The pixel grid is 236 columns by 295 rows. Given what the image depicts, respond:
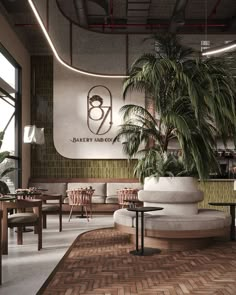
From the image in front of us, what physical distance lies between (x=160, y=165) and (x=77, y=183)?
4917 mm

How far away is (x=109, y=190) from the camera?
1117 cm

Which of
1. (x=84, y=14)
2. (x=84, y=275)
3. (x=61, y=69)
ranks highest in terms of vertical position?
(x=84, y=14)

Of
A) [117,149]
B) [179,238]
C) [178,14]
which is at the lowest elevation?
[179,238]

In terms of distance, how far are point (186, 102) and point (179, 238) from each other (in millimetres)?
2080

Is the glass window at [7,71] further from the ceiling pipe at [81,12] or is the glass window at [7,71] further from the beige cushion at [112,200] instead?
the beige cushion at [112,200]

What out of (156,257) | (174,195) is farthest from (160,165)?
(156,257)

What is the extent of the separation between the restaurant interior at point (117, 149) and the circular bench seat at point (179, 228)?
17 millimetres

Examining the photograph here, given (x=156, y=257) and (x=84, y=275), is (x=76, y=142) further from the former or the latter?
(x=84, y=275)

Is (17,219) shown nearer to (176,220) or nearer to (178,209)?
(176,220)

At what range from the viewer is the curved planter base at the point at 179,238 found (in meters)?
5.88

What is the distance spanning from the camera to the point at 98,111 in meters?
11.5

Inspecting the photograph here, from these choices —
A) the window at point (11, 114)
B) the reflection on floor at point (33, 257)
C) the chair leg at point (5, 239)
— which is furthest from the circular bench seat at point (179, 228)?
the window at point (11, 114)

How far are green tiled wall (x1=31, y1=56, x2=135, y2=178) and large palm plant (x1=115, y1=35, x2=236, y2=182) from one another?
437 cm

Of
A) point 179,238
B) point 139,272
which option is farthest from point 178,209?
point 139,272
